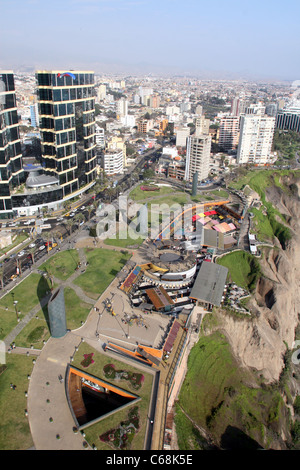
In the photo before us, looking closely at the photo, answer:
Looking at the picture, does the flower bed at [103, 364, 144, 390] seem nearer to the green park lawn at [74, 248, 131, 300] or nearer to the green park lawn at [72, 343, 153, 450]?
the green park lawn at [72, 343, 153, 450]

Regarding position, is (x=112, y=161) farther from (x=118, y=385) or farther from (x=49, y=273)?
(x=118, y=385)

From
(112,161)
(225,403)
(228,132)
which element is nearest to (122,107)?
(228,132)

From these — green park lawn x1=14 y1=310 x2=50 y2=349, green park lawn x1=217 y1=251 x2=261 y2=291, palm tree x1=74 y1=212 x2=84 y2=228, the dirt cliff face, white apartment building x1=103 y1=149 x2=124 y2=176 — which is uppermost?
white apartment building x1=103 y1=149 x2=124 y2=176

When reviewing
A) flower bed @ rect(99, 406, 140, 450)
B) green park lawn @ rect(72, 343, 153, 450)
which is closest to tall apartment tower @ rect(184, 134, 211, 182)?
green park lawn @ rect(72, 343, 153, 450)

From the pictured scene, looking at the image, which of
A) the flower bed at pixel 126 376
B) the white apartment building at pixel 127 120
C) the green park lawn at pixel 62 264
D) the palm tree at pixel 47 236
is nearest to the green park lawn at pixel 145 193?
the palm tree at pixel 47 236

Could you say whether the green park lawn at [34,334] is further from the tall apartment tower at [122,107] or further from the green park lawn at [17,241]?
the tall apartment tower at [122,107]

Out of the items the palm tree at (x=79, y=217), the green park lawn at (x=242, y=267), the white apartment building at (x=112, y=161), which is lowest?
the green park lawn at (x=242, y=267)
